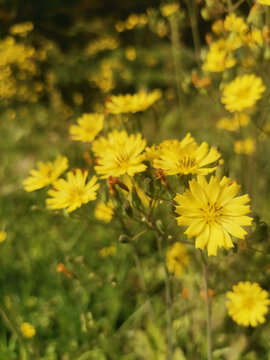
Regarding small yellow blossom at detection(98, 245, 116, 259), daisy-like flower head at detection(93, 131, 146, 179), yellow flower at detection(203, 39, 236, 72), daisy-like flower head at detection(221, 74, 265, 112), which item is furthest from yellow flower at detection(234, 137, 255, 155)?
small yellow blossom at detection(98, 245, 116, 259)

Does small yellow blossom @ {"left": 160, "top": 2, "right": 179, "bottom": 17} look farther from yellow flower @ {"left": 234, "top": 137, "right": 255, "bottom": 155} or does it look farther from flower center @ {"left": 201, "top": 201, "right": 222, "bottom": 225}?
flower center @ {"left": 201, "top": 201, "right": 222, "bottom": 225}

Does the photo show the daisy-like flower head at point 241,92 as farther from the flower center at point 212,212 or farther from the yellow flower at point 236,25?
the flower center at point 212,212

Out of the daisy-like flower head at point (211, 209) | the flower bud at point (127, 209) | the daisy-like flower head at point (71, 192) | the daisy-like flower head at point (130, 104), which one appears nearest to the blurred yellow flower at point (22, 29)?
the daisy-like flower head at point (130, 104)

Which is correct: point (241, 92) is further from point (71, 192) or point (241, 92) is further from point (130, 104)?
point (71, 192)

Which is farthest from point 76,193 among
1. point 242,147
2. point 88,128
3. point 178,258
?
point 242,147

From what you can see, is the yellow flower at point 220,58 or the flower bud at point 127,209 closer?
the flower bud at point 127,209
